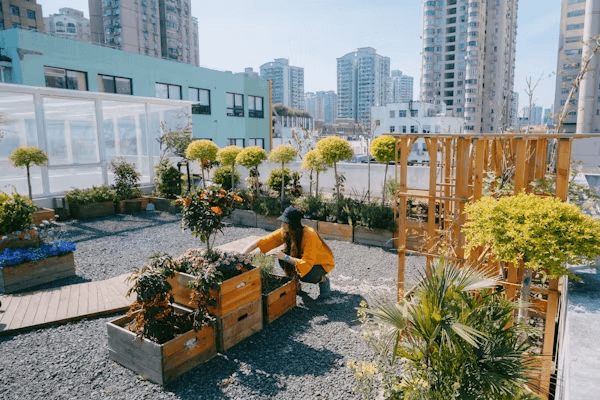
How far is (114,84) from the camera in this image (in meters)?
20.5

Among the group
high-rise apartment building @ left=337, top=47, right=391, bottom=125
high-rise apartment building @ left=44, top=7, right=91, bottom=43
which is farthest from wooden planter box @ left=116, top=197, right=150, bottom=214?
high-rise apartment building @ left=337, top=47, right=391, bottom=125

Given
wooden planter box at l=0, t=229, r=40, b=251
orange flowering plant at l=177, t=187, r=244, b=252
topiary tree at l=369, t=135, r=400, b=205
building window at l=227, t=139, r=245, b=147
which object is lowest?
wooden planter box at l=0, t=229, r=40, b=251

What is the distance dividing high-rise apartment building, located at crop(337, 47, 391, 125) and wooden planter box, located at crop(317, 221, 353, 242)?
10743 centimetres

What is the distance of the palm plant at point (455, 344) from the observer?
213 centimetres

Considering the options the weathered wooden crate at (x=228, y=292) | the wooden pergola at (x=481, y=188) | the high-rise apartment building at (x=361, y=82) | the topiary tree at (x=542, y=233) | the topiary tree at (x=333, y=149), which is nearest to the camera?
the topiary tree at (x=542, y=233)

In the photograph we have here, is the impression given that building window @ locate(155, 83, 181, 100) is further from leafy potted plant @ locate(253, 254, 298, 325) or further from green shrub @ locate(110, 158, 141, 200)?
leafy potted plant @ locate(253, 254, 298, 325)

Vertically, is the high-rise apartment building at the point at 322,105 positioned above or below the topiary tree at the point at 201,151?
above

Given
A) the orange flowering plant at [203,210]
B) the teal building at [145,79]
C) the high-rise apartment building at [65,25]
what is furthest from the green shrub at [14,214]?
the high-rise apartment building at [65,25]

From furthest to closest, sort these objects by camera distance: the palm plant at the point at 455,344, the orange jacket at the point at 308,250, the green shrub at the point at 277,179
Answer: the green shrub at the point at 277,179 → the orange jacket at the point at 308,250 → the palm plant at the point at 455,344

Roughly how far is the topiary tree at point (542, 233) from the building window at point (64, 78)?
789 inches

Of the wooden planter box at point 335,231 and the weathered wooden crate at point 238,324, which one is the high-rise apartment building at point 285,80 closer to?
the wooden planter box at point 335,231

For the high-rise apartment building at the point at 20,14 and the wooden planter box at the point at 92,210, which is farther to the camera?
the high-rise apartment building at the point at 20,14

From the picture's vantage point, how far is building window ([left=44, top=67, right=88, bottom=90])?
17.8 m

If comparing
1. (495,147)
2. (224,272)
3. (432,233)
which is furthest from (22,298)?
(495,147)
